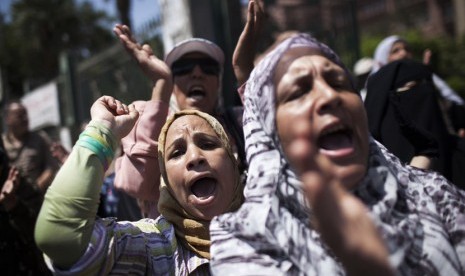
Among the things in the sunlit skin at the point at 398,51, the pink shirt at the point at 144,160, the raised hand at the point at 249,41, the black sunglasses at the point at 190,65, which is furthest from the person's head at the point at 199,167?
the sunlit skin at the point at 398,51

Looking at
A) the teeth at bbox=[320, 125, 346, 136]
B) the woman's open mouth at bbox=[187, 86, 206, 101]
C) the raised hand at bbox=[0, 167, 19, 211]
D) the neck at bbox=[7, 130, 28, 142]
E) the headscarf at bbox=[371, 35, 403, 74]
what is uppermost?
the teeth at bbox=[320, 125, 346, 136]

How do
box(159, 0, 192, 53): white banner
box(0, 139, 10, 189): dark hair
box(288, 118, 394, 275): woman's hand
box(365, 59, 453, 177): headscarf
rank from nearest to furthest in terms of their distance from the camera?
box(288, 118, 394, 275): woman's hand, box(365, 59, 453, 177): headscarf, box(0, 139, 10, 189): dark hair, box(159, 0, 192, 53): white banner

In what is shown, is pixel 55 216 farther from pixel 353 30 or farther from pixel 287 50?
pixel 353 30

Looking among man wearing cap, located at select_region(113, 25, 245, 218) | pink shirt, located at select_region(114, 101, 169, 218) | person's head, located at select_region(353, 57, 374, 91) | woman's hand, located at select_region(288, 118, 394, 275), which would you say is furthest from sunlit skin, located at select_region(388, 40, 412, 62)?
woman's hand, located at select_region(288, 118, 394, 275)

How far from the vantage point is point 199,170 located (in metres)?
2.35

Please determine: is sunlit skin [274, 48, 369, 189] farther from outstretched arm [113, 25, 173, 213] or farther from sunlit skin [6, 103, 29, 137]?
sunlit skin [6, 103, 29, 137]

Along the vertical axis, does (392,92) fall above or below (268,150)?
below

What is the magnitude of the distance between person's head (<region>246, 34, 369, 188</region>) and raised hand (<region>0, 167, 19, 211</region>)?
2.71 m

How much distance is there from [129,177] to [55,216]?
3.70ft

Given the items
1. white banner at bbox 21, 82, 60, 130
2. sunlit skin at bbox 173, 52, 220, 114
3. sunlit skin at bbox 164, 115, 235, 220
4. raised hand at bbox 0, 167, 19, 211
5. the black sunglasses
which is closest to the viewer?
sunlit skin at bbox 164, 115, 235, 220

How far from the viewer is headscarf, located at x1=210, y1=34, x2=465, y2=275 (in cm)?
165

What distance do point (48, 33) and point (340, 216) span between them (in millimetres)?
34496

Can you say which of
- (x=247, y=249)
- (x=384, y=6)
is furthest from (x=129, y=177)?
(x=384, y=6)

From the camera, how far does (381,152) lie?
1839 millimetres
